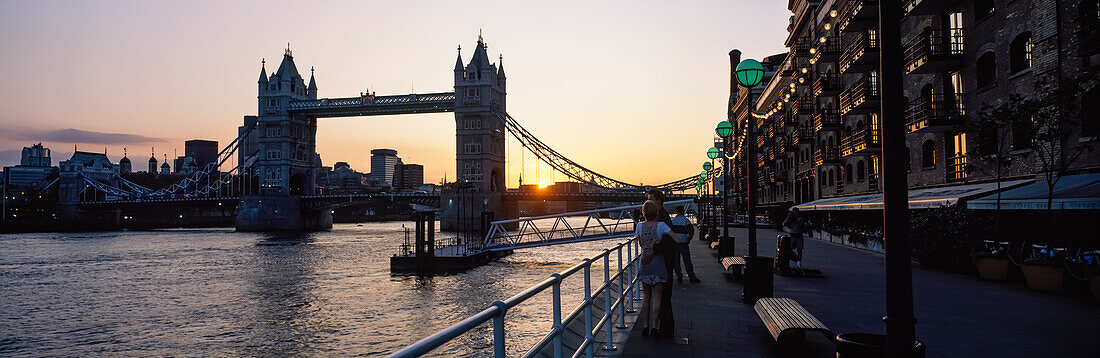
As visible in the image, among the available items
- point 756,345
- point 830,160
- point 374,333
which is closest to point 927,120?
point 830,160

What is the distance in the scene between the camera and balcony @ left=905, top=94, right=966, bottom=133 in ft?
72.1

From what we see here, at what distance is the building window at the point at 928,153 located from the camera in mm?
24766

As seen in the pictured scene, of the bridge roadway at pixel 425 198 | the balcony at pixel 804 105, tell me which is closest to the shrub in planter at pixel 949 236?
the balcony at pixel 804 105

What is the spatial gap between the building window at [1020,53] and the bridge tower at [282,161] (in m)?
102

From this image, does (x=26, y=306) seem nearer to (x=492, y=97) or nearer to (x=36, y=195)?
(x=492, y=97)

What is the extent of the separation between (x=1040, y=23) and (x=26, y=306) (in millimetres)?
39785

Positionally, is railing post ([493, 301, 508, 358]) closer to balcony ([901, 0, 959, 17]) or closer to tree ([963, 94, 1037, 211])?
tree ([963, 94, 1037, 211])

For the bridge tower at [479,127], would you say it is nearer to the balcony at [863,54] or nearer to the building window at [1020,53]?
the balcony at [863,54]

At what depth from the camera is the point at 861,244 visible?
2641 centimetres

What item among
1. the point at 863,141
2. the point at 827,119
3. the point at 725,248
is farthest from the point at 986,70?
the point at 827,119

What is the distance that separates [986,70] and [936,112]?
2.73 m

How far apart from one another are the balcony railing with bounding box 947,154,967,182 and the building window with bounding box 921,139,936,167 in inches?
54.1

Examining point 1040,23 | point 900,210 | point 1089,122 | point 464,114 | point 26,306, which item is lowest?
point 26,306

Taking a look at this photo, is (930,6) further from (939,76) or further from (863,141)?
(863,141)
